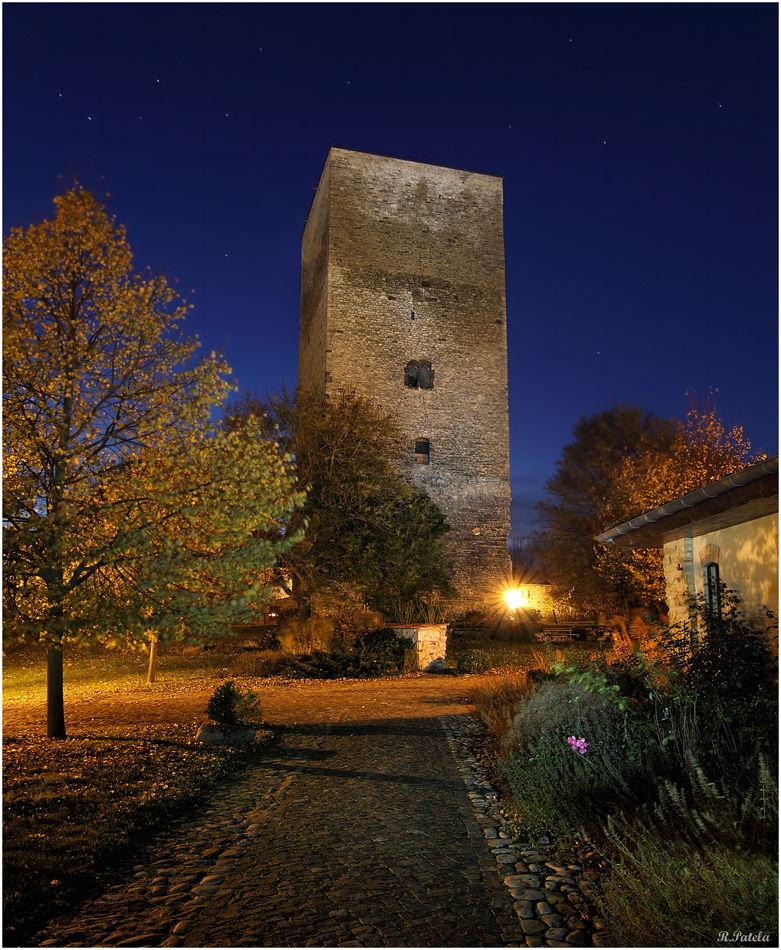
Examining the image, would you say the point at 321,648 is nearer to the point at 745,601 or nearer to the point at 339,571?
the point at 339,571

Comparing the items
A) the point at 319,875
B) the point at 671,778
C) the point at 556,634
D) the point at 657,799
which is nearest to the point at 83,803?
the point at 319,875

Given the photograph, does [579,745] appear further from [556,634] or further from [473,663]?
[556,634]

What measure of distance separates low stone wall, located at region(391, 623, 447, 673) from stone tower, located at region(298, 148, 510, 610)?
296 inches

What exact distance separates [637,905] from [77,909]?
9.97 feet

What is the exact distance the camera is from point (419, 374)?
24109 millimetres

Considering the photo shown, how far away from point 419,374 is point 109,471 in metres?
18.5

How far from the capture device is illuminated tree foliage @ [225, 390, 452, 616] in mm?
17438

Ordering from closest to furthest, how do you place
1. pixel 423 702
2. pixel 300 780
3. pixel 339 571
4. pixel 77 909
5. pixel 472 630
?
pixel 77 909 → pixel 300 780 → pixel 423 702 → pixel 339 571 → pixel 472 630

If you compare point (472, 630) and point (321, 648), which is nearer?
point (321, 648)

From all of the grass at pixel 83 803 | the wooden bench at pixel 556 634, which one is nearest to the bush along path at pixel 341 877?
the grass at pixel 83 803

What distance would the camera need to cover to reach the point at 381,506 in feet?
58.7

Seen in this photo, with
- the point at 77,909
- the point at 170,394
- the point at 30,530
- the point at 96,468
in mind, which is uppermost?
the point at 170,394

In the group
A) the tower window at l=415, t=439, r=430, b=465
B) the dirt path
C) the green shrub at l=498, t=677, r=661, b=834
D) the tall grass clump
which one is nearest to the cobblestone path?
the green shrub at l=498, t=677, r=661, b=834

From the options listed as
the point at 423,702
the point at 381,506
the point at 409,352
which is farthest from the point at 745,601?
the point at 409,352
